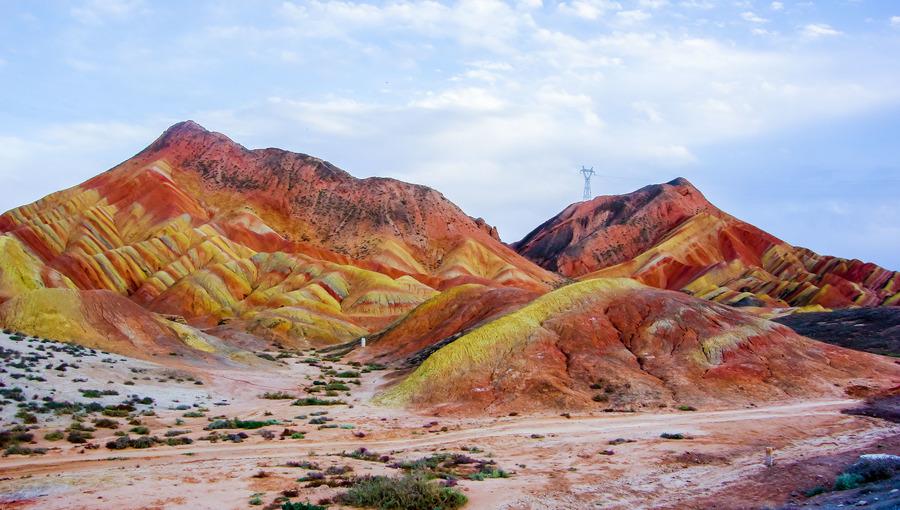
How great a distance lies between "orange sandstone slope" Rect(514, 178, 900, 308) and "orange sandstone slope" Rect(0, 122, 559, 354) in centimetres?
2448

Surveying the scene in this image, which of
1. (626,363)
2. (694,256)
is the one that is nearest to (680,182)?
(694,256)

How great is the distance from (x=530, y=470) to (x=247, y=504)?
366 inches

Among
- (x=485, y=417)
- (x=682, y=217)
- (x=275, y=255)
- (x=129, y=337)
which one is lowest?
(x=485, y=417)

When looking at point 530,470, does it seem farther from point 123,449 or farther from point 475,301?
point 475,301

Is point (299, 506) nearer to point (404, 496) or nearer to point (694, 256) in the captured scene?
point (404, 496)

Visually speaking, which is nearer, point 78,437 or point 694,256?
point 78,437

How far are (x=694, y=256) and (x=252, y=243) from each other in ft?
307

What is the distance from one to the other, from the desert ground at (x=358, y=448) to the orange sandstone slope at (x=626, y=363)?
2393mm

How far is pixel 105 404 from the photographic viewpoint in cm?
3281

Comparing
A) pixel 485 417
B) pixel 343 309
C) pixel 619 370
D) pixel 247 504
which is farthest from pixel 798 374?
pixel 343 309

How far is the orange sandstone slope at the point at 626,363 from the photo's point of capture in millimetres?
37969

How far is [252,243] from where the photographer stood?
126 meters

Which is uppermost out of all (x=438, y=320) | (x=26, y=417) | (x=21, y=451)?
(x=438, y=320)

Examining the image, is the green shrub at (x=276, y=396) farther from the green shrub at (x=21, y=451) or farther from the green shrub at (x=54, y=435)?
the green shrub at (x=21, y=451)
